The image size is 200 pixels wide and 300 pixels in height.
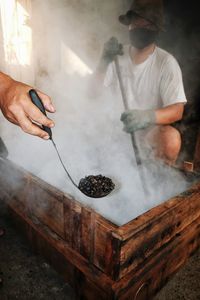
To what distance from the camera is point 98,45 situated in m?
4.22

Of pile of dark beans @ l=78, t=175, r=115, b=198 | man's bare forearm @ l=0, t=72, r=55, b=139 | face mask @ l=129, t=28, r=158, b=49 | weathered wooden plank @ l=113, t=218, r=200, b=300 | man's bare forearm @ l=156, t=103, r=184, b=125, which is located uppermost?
face mask @ l=129, t=28, r=158, b=49

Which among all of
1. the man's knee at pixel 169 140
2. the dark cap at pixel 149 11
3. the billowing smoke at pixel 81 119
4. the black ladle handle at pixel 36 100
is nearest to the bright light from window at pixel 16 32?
the billowing smoke at pixel 81 119

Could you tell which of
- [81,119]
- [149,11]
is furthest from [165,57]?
[81,119]

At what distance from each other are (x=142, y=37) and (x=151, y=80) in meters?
0.70

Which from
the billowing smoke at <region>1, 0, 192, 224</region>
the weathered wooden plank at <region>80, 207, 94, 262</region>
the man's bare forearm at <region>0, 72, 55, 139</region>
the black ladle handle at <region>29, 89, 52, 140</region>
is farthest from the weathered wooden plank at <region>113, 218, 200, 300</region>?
the black ladle handle at <region>29, 89, 52, 140</region>

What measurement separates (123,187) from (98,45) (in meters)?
2.84

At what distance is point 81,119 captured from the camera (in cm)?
419

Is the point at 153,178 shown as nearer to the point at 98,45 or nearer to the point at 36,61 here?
the point at 98,45

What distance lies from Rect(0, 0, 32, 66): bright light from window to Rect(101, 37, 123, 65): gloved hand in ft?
6.00

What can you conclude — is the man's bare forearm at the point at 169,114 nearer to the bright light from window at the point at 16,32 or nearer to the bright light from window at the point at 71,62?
the bright light from window at the point at 71,62

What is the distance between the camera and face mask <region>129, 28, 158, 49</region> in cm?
339

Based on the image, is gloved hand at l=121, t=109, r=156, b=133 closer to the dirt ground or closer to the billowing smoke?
the billowing smoke

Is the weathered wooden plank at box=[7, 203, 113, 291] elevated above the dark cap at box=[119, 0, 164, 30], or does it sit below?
below

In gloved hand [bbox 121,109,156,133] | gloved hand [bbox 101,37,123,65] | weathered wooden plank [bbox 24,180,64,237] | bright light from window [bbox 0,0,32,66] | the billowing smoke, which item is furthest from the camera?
bright light from window [bbox 0,0,32,66]
